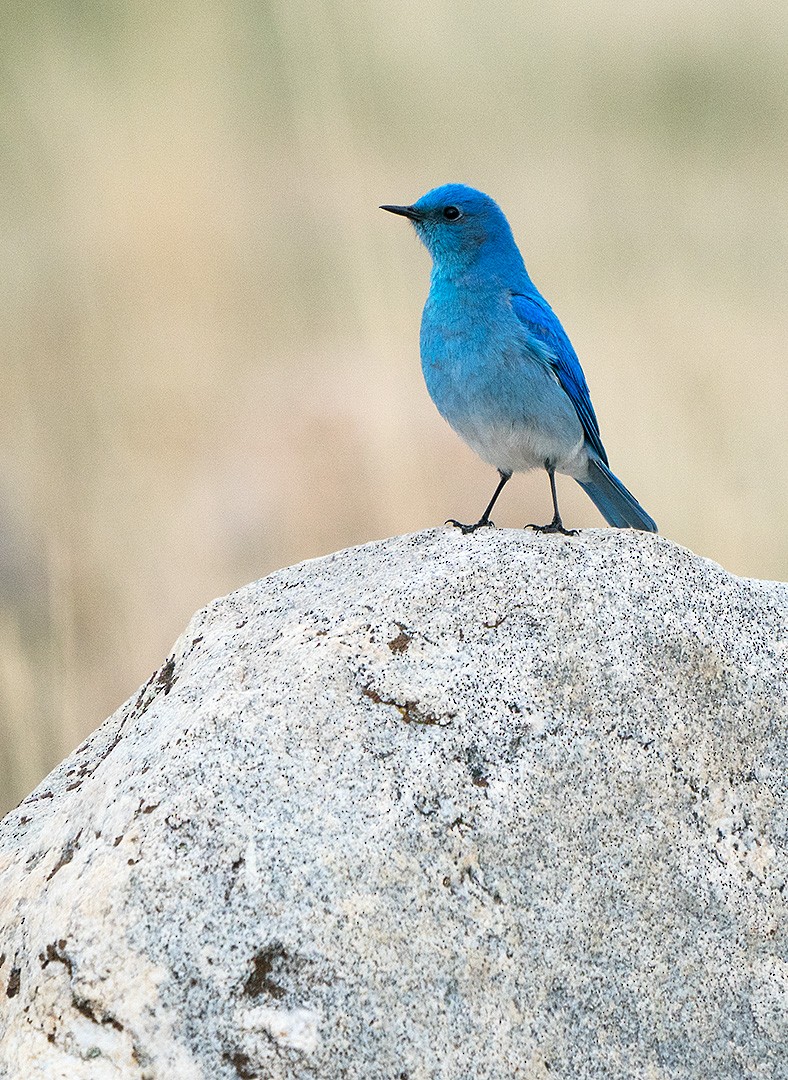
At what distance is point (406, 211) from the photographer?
4.27 metres

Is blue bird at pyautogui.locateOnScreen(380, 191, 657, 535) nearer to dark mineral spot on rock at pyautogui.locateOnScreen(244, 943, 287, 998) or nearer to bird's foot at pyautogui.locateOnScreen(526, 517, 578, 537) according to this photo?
bird's foot at pyautogui.locateOnScreen(526, 517, 578, 537)

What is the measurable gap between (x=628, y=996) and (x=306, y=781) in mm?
827

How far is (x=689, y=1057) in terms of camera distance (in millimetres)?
2834

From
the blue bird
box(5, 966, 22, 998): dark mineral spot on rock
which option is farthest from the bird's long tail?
box(5, 966, 22, 998): dark mineral spot on rock

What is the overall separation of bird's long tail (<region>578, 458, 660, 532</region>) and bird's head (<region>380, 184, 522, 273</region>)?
2.50ft

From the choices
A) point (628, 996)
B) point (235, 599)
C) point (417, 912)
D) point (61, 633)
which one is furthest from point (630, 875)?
point (61, 633)

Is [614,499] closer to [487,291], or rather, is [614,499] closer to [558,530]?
[487,291]

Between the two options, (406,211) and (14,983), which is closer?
(14,983)

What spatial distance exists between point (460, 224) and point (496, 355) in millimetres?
500

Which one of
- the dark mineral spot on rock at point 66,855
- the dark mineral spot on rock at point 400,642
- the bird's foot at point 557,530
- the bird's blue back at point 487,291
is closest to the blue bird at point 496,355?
the bird's blue back at point 487,291

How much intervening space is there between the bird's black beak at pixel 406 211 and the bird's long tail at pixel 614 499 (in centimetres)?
98

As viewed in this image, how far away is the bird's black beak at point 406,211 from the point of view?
422 cm

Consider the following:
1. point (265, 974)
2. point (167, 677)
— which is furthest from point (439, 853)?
point (167, 677)

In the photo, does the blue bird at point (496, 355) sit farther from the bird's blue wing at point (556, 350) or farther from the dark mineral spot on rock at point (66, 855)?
the dark mineral spot on rock at point (66, 855)
